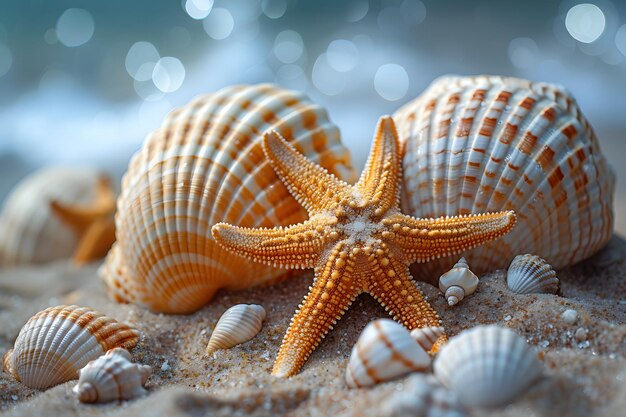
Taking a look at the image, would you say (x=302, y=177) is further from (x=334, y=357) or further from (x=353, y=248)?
(x=334, y=357)

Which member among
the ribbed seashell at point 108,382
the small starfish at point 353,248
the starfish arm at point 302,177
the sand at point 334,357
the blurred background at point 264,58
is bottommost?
the sand at point 334,357

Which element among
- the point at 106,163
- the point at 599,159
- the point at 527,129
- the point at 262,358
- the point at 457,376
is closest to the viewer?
the point at 457,376

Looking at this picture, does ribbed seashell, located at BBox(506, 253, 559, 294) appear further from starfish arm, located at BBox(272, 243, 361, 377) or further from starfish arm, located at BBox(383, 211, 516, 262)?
starfish arm, located at BBox(272, 243, 361, 377)

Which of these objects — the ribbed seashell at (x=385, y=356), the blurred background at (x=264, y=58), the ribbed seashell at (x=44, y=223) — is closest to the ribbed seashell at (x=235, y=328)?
the ribbed seashell at (x=385, y=356)

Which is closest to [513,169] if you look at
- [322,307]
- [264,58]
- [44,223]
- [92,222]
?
[322,307]

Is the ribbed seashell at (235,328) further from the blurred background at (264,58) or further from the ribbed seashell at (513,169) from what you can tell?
the blurred background at (264,58)

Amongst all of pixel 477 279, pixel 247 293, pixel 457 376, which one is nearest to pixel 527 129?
pixel 477 279

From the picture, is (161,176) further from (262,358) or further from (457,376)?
(457,376)
